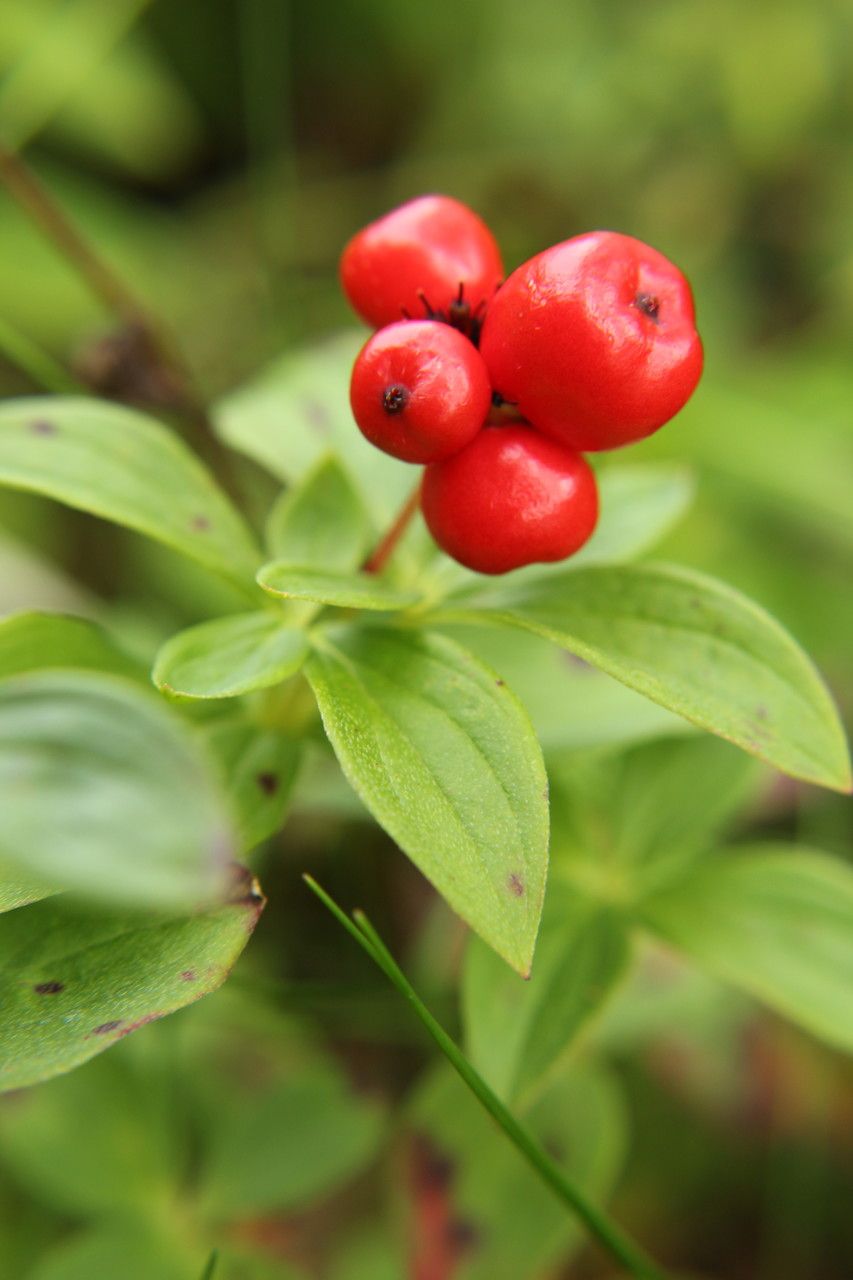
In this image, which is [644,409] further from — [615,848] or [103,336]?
[103,336]

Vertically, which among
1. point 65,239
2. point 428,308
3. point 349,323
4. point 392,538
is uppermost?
point 65,239

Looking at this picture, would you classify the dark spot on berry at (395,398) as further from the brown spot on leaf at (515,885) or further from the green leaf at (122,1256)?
the green leaf at (122,1256)

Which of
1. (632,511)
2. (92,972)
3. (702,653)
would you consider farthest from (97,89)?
(92,972)

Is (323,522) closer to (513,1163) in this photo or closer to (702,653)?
(702,653)

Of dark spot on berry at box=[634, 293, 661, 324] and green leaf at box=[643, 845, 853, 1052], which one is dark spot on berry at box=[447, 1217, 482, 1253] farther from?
dark spot on berry at box=[634, 293, 661, 324]

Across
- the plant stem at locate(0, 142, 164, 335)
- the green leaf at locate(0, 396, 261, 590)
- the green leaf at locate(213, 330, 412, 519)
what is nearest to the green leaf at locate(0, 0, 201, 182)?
the plant stem at locate(0, 142, 164, 335)

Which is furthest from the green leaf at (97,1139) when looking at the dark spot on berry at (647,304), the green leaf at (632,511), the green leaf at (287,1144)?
the dark spot on berry at (647,304)
